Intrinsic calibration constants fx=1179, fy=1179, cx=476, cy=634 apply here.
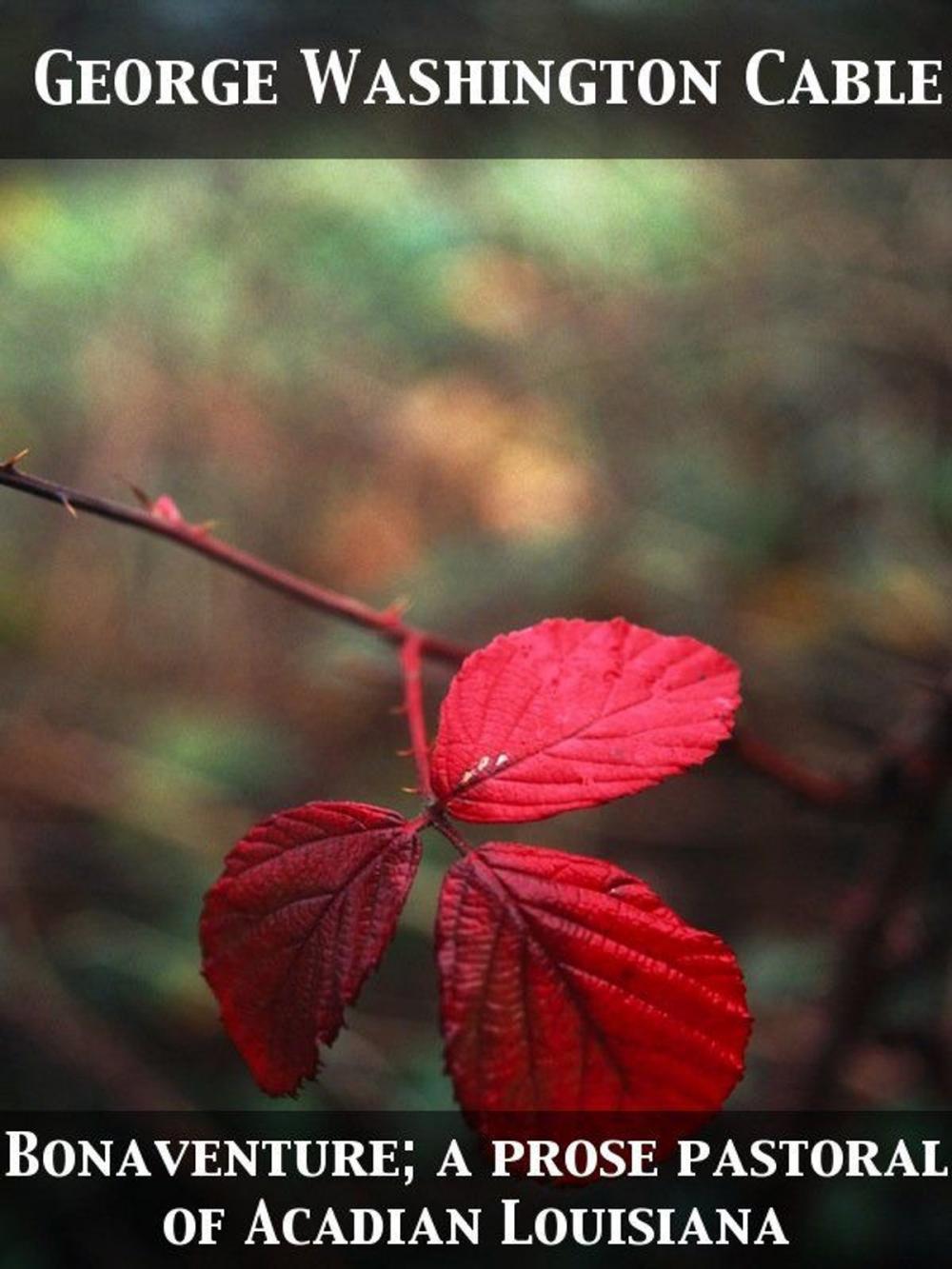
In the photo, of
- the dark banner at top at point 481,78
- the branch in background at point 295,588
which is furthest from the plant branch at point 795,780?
the dark banner at top at point 481,78

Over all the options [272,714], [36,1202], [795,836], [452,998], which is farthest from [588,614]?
[452,998]

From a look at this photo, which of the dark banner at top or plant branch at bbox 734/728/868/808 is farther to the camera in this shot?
the dark banner at top

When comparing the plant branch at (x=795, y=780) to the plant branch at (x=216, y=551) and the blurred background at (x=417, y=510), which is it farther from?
the blurred background at (x=417, y=510)

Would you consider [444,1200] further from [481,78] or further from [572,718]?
[481,78]

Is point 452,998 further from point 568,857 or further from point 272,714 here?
point 272,714

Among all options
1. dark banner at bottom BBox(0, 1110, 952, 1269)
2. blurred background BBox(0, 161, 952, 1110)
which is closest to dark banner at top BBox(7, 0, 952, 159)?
blurred background BBox(0, 161, 952, 1110)

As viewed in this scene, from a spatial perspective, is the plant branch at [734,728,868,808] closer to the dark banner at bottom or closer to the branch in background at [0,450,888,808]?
the branch in background at [0,450,888,808]
